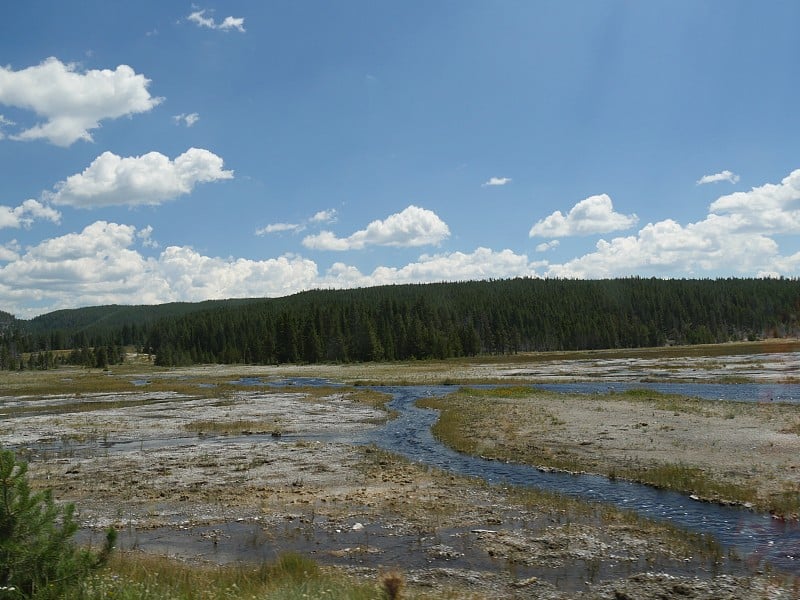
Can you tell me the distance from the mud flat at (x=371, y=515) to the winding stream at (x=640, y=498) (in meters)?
0.89

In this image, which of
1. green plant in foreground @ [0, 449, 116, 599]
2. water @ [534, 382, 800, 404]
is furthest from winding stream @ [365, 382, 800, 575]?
water @ [534, 382, 800, 404]

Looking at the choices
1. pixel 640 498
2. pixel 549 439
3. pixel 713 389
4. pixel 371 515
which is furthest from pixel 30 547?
pixel 713 389

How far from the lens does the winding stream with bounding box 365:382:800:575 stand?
14.5 m

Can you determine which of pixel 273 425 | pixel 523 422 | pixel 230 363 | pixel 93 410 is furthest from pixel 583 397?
pixel 230 363

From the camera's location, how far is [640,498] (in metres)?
19.3

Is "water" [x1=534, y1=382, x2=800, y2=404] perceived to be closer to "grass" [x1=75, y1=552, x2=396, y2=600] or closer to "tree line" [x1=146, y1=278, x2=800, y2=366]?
"grass" [x1=75, y1=552, x2=396, y2=600]

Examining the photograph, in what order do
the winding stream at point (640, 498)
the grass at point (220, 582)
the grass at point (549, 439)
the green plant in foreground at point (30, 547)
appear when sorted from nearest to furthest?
the green plant in foreground at point (30, 547)
the grass at point (220, 582)
the winding stream at point (640, 498)
the grass at point (549, 439)

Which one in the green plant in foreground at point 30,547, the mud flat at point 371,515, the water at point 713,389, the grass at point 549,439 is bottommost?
the water at point 713,389

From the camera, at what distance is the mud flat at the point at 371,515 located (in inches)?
513

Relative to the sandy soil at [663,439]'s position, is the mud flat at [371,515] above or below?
above

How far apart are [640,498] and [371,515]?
883 centimetres

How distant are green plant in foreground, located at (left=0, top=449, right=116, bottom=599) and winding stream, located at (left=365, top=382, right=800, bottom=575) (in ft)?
46.0

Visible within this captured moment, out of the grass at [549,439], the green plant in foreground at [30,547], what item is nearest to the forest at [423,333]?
the grass at [549,439]

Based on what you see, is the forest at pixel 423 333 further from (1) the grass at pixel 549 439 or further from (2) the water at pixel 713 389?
(1) the grass at pixel 549 439
